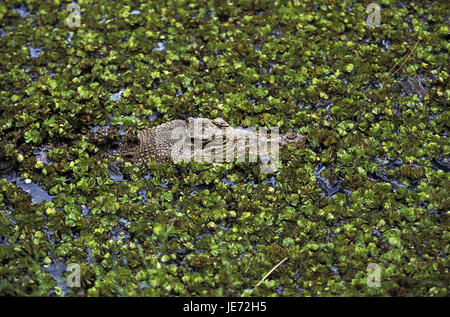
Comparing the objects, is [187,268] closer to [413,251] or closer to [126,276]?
[126,276]

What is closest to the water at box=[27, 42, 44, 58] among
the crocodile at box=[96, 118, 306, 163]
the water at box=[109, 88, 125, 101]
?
the water at box=[109, 88, 125, 101]

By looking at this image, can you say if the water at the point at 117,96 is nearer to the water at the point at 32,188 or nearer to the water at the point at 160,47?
the water at the point at 160,47

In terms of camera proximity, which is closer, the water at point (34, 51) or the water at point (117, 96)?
the water at point (117, 96)

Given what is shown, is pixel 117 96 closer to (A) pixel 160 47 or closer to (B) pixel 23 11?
Answer: (A) pixel 160 47

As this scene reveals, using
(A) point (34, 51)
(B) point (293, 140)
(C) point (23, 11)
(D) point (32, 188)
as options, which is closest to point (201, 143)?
(B) point (293, 140)

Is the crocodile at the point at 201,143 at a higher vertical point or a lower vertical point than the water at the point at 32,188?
higher

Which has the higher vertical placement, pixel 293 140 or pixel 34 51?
pixel 34 51

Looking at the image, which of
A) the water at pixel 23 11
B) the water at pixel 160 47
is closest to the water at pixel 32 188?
the water at pixel 160 47
